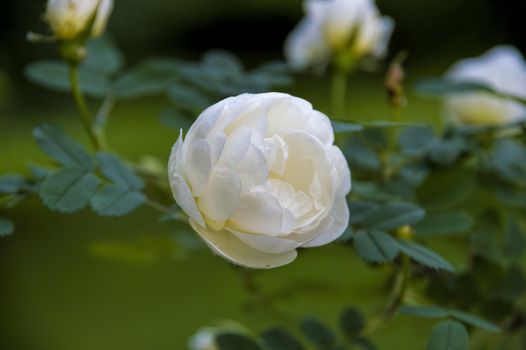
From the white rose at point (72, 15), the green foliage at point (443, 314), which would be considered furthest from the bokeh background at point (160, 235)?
the green foliage at point (443, 314)

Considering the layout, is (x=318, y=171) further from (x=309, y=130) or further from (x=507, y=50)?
(x=507, y=50)

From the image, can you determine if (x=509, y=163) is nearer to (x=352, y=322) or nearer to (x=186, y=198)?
(x=352, y=322)

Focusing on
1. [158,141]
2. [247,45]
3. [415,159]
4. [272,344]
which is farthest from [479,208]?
[247,45]

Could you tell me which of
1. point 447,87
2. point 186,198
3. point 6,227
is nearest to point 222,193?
point 186,198

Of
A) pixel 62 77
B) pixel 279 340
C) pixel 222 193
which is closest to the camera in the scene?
pixel 222 193

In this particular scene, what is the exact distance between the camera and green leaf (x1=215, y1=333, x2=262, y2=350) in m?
0.41

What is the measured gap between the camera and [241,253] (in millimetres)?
292

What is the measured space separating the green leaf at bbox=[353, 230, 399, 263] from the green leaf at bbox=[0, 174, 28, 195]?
156 millimetres

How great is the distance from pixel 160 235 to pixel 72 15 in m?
0.22

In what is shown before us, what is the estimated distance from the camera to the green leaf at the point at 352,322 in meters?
0.44

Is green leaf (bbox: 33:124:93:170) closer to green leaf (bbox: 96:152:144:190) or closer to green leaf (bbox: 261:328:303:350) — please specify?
green leaf (bbox: 96:152:144:190)

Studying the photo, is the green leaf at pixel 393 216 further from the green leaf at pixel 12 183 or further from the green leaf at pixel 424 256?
the green leaf at pixel 12 183

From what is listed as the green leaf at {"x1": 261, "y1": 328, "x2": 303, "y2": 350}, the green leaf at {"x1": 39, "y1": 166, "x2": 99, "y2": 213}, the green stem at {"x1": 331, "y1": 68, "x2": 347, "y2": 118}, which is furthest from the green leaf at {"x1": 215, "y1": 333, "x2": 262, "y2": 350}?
the green stem at {"x1": 331, "y1": 68, "x2": 347, "y2": 118}

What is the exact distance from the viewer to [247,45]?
4359mm
